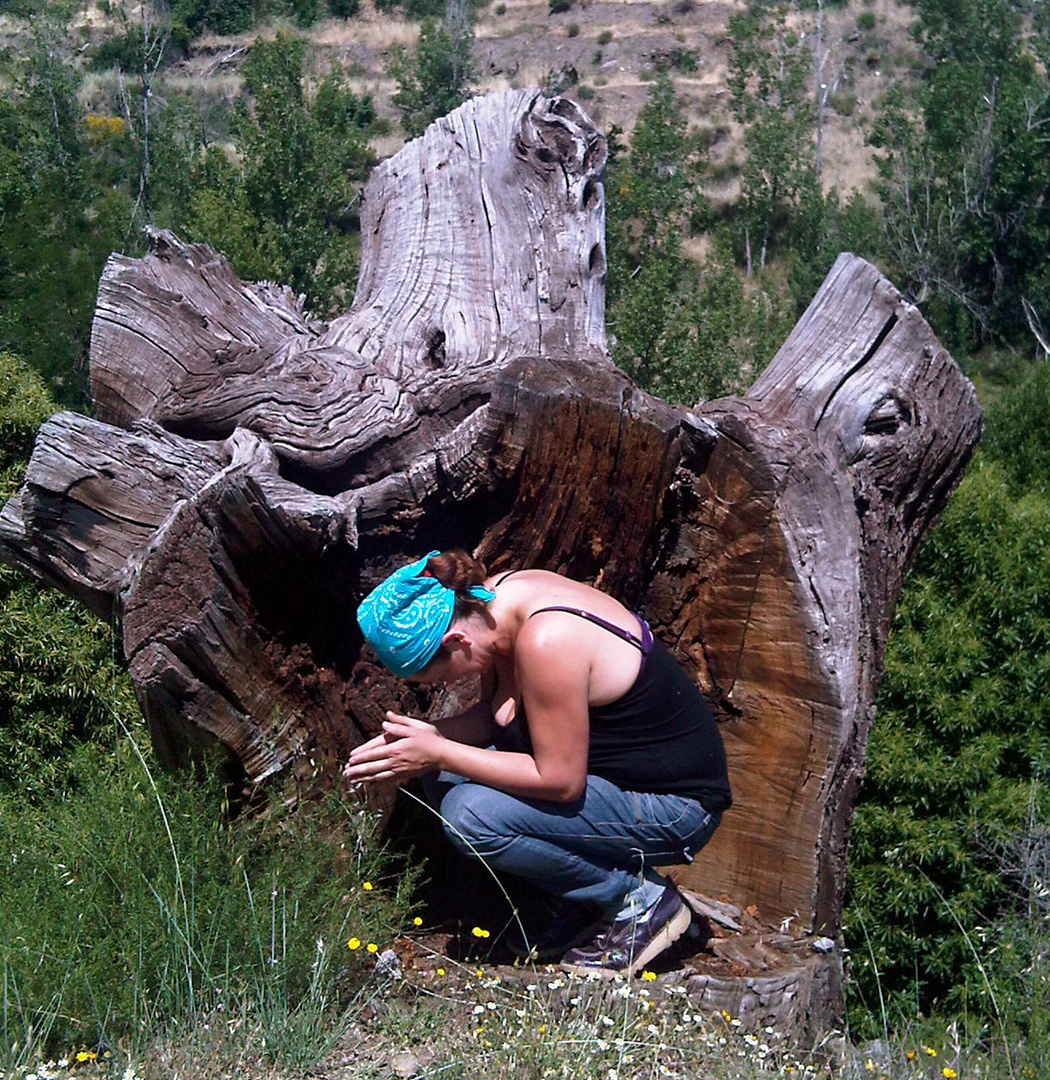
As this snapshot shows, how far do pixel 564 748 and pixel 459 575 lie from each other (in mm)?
474

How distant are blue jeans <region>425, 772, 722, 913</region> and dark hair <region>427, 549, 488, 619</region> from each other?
17.4 inches

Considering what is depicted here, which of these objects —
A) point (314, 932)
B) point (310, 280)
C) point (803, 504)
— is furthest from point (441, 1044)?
point (310, 280)

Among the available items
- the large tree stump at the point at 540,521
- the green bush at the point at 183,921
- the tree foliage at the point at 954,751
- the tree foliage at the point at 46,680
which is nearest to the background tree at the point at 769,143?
the tree foliage at the point at 954,751

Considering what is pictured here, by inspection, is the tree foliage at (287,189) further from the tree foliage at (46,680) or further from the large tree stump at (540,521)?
the large tree stump at (540,521)

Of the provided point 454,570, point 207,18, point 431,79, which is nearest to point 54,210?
point 431,79

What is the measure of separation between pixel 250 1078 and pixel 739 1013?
48.1 inches

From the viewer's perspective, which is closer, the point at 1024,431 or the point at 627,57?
the point at 1024,431

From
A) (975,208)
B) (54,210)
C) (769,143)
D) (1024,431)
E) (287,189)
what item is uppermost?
(769,143)

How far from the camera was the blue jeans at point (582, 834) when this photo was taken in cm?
303

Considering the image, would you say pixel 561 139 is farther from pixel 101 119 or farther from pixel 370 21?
pixel 370 21

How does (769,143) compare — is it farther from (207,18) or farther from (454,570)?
(454,570)

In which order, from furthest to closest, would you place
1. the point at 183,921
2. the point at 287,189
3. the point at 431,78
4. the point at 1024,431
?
the point at 431,78 < the point at 287,189 < the point at 1024,431 < the point at 183,921

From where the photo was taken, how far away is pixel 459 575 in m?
2.98

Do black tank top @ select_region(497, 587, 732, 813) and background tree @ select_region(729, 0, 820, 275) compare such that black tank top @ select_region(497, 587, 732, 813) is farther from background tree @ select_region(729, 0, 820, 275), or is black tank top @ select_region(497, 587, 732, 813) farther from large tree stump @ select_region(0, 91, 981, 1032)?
background tree @ select_region(729, 0, 820, 275)
